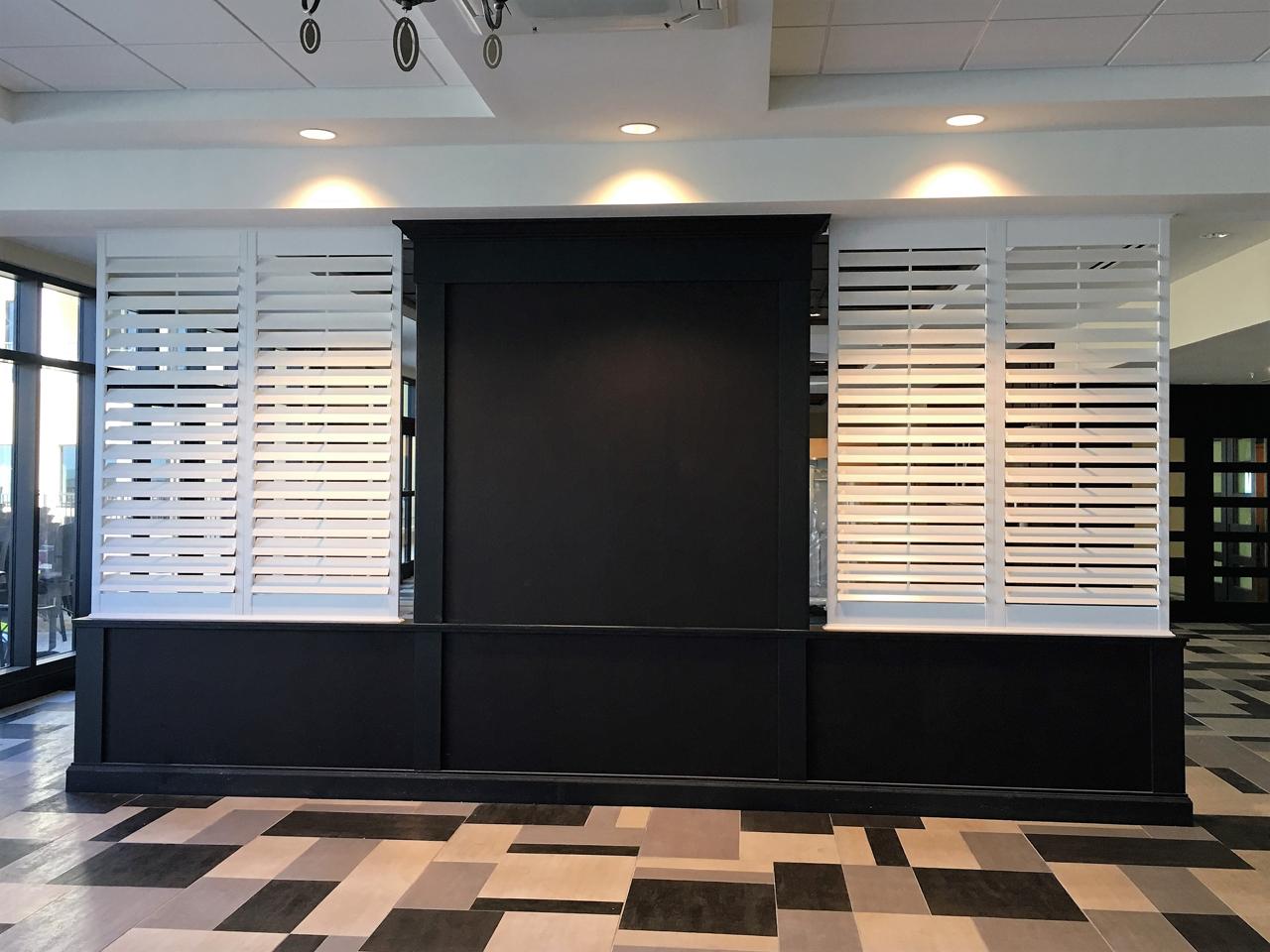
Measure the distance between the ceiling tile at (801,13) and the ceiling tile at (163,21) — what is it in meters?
1.49

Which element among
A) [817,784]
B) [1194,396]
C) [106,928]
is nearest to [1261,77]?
[817,784]

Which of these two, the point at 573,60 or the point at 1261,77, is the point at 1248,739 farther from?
the point at 573,60

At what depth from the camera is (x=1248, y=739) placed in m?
5.54

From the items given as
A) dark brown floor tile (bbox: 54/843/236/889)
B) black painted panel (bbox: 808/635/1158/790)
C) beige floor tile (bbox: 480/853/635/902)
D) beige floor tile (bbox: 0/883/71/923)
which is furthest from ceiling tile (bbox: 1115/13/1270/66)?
beige floor tile (bbox: 0/883/71/923)

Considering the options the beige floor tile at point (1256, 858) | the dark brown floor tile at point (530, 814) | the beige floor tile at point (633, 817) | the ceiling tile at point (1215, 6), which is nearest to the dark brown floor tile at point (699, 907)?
the beige floor tile at point (633, 817)

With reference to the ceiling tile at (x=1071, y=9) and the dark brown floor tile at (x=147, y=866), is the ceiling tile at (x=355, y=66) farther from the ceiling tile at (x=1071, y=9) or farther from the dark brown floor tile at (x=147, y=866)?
the dark brown floor tile at (x=147, y=866)

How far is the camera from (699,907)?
3.30 m

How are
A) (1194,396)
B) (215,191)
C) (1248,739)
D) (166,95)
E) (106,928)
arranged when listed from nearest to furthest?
(106,928) < (166,95) < (215,191) < (1248,739) < (1194,396)

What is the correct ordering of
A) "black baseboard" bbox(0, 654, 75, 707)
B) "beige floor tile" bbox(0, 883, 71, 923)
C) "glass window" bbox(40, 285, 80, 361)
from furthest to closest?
"glass window" bbox(40, 285, 80, 361)
"black baseboard" bbox(0, 654, 75, 707)
"beige floor tile" bbox(0, 883, 71, 923)

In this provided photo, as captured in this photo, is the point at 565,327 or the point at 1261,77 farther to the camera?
the point at 565,327

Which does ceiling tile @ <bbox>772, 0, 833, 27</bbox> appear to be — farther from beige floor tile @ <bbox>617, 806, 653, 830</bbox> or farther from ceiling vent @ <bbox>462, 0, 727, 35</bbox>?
beige floor tile @ <bbox>617, 806, 653, 830</bbox>

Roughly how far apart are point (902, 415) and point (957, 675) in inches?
43.8

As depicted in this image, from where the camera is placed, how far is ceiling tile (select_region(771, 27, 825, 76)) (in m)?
3.27

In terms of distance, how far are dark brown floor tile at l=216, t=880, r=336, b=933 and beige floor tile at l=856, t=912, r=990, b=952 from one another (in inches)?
70.5
